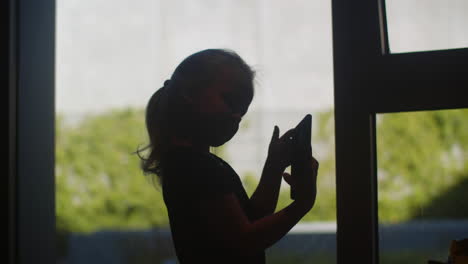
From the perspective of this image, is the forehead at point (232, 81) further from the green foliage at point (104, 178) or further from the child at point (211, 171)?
the green foliage at point (104, 178)

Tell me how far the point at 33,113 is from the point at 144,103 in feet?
1.02

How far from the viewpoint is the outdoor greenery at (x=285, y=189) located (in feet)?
3.68

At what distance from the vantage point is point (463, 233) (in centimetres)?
111

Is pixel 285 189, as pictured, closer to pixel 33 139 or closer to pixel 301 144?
pixel 301 144

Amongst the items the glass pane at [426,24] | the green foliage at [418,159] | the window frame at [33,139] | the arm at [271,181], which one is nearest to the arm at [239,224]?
the arm at [271,181]

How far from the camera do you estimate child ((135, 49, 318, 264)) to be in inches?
36.9

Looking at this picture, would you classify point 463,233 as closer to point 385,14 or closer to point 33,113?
point 385,14

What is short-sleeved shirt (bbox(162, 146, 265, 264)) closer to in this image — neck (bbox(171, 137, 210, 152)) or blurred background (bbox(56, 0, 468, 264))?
neck (bbox(171, 137, 210, 152))

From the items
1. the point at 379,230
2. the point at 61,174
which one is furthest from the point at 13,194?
the point at 379,230

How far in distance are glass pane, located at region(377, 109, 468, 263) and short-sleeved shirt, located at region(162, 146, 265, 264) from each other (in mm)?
311

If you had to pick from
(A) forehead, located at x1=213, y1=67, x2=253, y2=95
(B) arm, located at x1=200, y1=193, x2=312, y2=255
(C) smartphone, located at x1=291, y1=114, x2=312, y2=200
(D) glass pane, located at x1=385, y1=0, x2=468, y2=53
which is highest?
(D) glass pane, located at x1=385, y1=0, x2=468, y2=53

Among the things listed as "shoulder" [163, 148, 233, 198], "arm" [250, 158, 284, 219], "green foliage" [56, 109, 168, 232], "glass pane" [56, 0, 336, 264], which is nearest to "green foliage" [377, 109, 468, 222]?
"glass pane" [56, 0, 336, 264]

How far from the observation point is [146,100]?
1.35 m

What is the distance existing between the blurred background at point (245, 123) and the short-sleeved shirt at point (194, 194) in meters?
0.20
